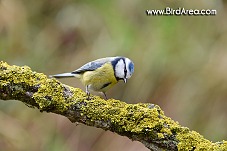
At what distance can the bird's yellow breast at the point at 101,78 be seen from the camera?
2.55 meters

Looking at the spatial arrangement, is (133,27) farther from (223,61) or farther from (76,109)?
(76,109)

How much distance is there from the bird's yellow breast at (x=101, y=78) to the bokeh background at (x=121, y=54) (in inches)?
25.9

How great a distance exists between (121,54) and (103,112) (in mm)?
1459

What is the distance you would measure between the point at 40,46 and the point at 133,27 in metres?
0.68

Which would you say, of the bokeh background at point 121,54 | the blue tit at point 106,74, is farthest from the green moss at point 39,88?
the bokeh background at point 121,54

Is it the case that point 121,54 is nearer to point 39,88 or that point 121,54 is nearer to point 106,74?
point 106,74

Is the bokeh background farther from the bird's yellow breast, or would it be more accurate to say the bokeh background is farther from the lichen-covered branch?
the lichen-covered branch

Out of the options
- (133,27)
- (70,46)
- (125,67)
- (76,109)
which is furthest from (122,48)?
(76,109)

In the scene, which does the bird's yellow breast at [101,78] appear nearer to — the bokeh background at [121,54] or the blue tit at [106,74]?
the blue tit at [106,74]

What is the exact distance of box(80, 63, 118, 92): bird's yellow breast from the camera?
2.55m

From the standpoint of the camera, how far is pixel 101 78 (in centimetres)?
255

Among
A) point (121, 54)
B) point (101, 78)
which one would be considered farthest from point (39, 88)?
point (121, 54)

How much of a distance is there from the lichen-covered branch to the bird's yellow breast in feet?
→ 2.32

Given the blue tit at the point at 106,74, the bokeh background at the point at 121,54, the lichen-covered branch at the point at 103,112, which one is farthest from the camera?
the bokeh background at the point at 121,54
